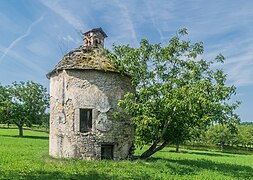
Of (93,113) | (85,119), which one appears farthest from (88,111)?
(93,113)

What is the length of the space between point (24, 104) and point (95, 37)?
130 feet

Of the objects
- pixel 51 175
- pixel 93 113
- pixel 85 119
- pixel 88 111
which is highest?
pixel 88 111

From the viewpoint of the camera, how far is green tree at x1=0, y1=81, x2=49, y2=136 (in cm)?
5400

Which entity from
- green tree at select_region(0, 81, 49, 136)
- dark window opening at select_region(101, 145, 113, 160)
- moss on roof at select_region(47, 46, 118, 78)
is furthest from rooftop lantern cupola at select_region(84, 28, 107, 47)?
green tree at select_region(0, 81, 49, 136)

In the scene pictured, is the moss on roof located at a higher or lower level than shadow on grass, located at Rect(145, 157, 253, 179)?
higher

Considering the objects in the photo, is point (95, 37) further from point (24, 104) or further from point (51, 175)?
point (24, 104)

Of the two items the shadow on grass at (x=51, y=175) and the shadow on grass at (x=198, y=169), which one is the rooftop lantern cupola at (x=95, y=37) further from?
the shadow on grass at (x=51, y=175)

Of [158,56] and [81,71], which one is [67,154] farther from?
[158,56]

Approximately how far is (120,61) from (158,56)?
275 cm

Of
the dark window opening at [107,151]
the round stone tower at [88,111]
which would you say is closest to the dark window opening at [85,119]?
the round stone tower at [88,111]

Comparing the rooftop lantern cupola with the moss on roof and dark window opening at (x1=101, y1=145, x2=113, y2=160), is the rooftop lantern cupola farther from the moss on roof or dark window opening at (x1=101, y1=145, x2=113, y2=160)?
dark window opening at (x1=101, y1=145, x2=113, y2=160)

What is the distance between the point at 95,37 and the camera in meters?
21.5

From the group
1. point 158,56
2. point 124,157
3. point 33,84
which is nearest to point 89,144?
point 124,157

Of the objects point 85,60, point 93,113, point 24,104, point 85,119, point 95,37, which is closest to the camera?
point 93,113
